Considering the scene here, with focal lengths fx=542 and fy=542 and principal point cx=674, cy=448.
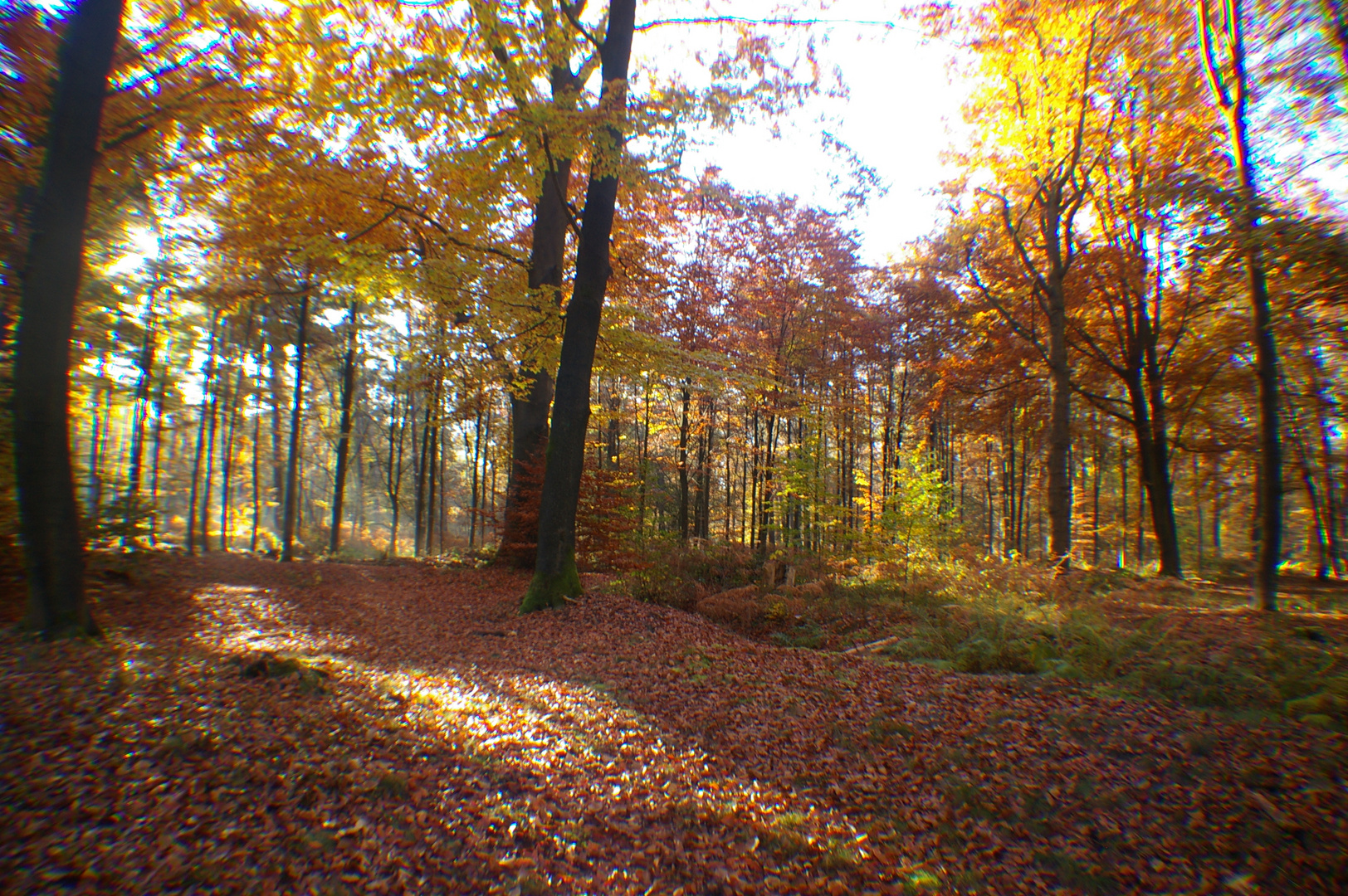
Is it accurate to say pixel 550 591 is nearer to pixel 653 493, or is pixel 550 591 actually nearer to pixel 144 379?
pixel 653 493

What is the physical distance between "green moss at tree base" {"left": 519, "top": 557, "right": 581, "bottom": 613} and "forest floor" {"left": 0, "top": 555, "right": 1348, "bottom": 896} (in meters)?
2.17

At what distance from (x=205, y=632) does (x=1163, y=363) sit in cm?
1862

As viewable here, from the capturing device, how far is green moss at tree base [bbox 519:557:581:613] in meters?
7.88

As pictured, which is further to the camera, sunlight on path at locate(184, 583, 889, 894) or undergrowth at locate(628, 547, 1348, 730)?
undergrowth at locate(628, 547, 1348, 730)

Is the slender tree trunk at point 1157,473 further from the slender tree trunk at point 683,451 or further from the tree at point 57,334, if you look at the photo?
the tree at point 57,334

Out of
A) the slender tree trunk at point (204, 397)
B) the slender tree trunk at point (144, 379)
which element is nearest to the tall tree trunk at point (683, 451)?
the slender tree trunk at point (144, 379)

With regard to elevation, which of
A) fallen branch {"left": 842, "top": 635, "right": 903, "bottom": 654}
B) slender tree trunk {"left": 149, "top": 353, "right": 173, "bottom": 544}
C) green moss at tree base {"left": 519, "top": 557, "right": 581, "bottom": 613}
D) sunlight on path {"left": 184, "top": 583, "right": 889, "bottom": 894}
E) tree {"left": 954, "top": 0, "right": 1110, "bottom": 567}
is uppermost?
tree {"left": 954, "top": 0, "right": 1110, "bottom": 567}

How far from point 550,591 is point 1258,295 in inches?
422

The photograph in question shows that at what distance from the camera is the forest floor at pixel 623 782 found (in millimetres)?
2490

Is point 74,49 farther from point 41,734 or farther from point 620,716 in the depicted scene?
point 620,716

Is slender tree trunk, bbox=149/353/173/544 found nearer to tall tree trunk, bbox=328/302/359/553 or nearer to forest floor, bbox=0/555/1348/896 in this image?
forest floor, bbox=0/555/1348/896

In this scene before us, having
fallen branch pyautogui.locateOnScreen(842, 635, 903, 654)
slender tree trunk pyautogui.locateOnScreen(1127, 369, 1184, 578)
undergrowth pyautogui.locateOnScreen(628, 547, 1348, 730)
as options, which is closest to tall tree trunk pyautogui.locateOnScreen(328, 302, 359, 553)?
undergrowth pyautogui.locateOnScreen(628, 547, 1348, 730)

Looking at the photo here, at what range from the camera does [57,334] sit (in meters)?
4.79

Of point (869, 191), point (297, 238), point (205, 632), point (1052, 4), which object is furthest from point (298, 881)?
point (1052, 4)
